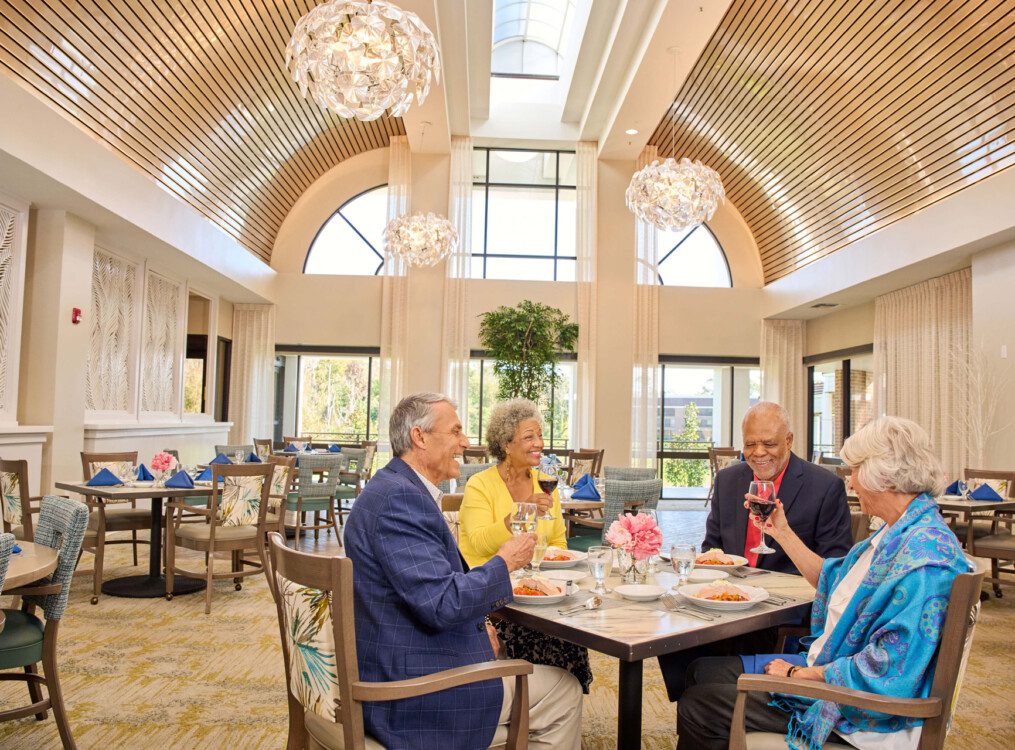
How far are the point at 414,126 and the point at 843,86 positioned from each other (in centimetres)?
604

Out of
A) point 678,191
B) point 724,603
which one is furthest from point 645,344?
point 724,603

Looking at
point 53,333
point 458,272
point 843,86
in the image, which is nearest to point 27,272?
point 53,333

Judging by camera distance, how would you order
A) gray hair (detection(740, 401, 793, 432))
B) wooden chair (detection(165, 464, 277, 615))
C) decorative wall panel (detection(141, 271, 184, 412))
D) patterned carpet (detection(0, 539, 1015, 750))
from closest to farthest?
1. gray hair (detection(740, 401, 793, 432))
2. patterned carpet (detection(0, 539, 1015, 750))
3. wooden chair (detection(165, 464, 277, 615))
4. decorative wall panel (detection(141, 271, 184, 412))

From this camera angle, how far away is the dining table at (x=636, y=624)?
208 centimetres

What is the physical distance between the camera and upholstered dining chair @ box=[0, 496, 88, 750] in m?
2.86

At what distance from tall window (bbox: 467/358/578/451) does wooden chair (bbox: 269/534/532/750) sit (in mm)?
11281

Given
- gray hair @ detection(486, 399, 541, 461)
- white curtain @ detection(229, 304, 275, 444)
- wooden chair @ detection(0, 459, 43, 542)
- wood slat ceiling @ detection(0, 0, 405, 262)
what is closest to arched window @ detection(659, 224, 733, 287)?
wood slat ceiling @ detection(0, 0, 405, 262)

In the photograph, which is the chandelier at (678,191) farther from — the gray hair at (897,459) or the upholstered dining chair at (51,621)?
the upholstered dining chair at (51,621)

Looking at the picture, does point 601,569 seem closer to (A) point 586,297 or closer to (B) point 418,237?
(B) point 418,237

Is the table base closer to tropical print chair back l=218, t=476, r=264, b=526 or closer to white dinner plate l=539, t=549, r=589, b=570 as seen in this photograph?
tropical print chair back l=218, t=476, r=264, b=526

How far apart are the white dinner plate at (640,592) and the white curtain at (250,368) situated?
11527 mm

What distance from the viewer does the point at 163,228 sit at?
8758 millimetres

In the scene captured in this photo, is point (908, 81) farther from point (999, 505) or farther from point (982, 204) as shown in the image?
point (999, 505)

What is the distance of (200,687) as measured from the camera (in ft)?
13.1
